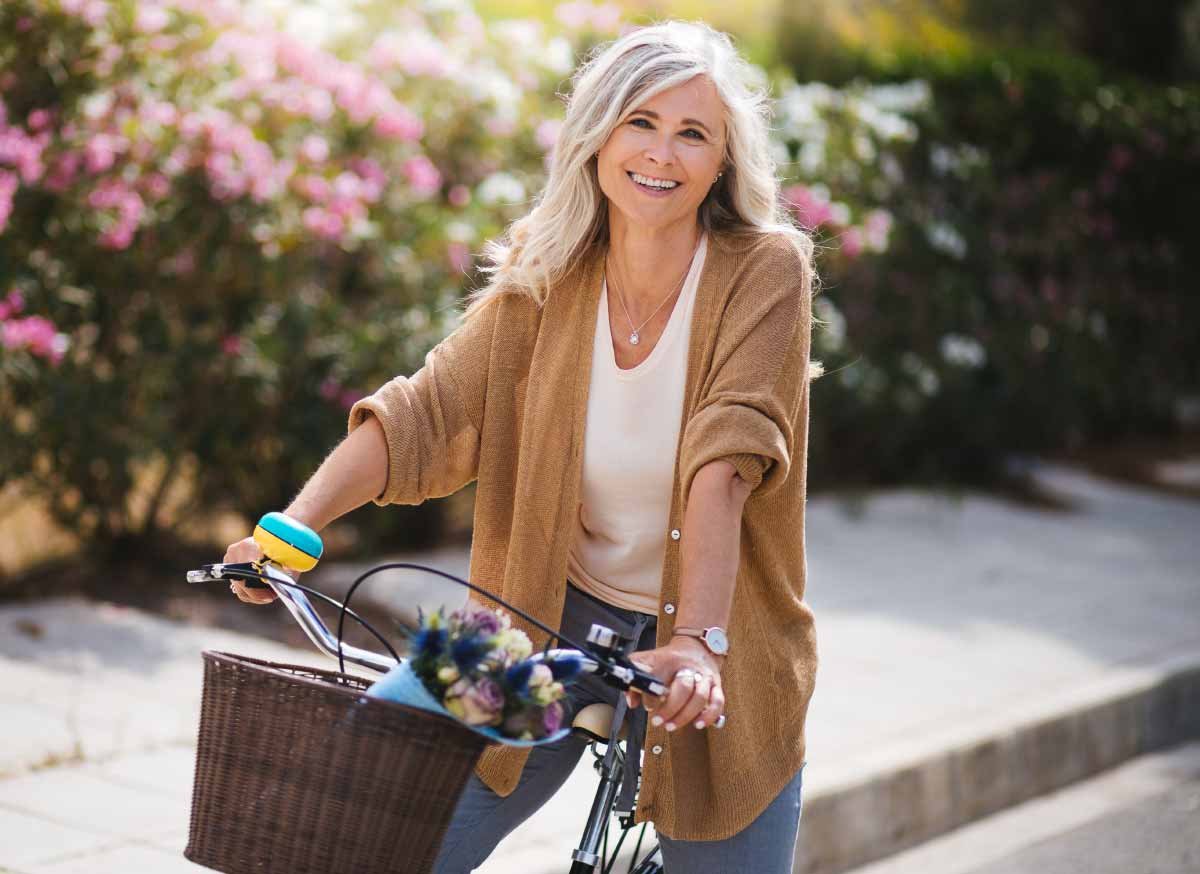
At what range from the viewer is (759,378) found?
263 centimetres

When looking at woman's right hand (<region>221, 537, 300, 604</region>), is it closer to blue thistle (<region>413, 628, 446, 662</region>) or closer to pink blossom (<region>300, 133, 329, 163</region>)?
blue thistle (<region>413, 628, 446, 662</region>)

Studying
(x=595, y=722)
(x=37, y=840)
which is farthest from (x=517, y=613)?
(x=37, y=840)

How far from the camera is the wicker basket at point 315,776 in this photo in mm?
2053

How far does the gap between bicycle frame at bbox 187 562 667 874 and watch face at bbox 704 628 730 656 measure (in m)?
0.14

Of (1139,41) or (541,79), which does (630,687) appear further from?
(1139,41)

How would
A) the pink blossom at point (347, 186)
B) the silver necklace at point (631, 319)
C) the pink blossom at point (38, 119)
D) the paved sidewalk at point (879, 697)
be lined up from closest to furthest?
the silver necklace at point (631, 319)
the paved sidewalk at point (879, 697)
the pink blossom at point (38, 119)
the pink blossom at point (347, 186)

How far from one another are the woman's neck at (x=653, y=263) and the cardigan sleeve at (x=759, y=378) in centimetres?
13

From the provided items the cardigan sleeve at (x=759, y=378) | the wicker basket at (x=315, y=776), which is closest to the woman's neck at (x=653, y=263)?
the cardigan sleeve at (x=759, y=378)

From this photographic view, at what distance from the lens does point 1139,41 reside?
16.6 metres

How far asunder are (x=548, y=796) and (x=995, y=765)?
3217 millimetres

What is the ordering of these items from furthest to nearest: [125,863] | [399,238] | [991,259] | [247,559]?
[991,259] < [399,238] < [125,863] < [247,559]

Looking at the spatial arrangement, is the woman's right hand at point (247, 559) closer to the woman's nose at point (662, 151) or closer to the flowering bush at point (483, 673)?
the flowering bush at point (483, 673)

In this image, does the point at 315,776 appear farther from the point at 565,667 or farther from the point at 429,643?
the point at 565,667

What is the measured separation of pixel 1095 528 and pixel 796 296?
25.5 feet
